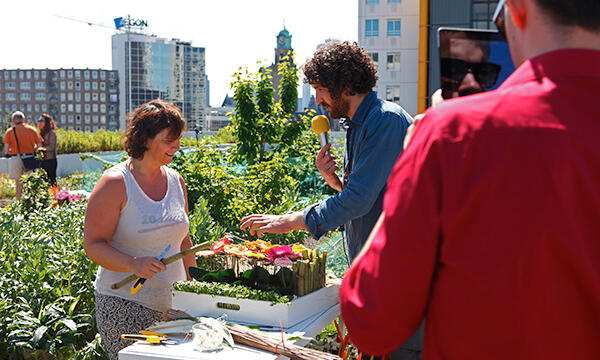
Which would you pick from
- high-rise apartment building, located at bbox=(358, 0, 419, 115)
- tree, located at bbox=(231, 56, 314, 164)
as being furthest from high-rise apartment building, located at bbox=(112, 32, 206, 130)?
tree, located at bbox=(231, 56, 314, 164)

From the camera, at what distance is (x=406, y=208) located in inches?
40.6

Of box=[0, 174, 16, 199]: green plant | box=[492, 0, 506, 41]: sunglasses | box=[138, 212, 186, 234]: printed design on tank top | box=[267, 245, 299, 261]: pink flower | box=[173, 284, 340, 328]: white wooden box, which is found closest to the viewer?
box=[492, 0, 506, 41]: sunglasses

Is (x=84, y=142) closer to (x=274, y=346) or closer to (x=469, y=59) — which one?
(x=274, y=346)

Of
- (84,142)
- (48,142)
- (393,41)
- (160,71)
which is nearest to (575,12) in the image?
(48,142)

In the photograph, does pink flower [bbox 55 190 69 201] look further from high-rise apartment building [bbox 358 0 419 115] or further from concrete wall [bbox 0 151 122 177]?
high-rise apartment building [bbox 358 0 419 115]

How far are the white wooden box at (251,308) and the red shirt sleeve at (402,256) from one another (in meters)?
1.23

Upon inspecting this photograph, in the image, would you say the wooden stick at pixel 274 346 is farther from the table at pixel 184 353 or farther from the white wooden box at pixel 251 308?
the white wooden box at pixel 251 308

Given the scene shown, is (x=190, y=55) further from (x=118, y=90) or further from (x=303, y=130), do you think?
(x=303, y=130)

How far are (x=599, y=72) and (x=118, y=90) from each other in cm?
13881

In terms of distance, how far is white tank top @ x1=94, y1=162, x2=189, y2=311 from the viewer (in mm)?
2816

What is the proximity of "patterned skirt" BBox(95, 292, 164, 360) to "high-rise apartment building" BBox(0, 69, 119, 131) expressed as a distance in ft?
451

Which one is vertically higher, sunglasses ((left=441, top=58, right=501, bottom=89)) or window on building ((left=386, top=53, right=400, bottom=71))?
window on building ((left=386, top=53, right=400, bottom=71))

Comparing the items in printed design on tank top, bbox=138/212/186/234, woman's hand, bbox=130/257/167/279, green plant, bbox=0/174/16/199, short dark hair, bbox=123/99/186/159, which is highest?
short dark hair, bbox=123/99/186/159

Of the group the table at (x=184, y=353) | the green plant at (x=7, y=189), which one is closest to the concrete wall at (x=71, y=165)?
the green plant at (x=7, y=189)
